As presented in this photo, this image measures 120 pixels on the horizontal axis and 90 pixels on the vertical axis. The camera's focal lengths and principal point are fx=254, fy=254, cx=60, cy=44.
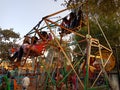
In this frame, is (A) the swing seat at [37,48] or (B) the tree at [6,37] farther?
(B) the tree at [6,37]

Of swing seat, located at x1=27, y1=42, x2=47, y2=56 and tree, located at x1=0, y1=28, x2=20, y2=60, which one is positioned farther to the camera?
tree, located at x1=0, y1=28, x2=20, y2=60

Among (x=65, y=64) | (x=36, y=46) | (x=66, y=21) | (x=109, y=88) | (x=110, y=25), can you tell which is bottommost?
(x=109, y=88)

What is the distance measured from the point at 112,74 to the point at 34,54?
164 inches

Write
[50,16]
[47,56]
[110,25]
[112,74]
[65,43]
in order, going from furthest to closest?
[110,25], [47,56], [65,43], [112,74], [50,16]

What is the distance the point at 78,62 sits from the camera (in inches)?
477

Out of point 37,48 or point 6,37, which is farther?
point 6,37

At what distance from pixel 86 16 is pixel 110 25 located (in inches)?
753

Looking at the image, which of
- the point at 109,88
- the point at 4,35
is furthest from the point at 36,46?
the point at 4,35

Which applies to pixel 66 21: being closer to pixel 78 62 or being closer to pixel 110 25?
pixel 78 62

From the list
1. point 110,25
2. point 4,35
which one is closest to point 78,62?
point 110,25

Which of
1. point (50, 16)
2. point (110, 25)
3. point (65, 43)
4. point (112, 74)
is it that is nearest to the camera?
point (50, 16)

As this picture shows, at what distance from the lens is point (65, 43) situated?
47.8 ft

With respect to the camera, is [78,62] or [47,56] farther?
[47,56]

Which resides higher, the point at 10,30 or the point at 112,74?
the point at 10,30
